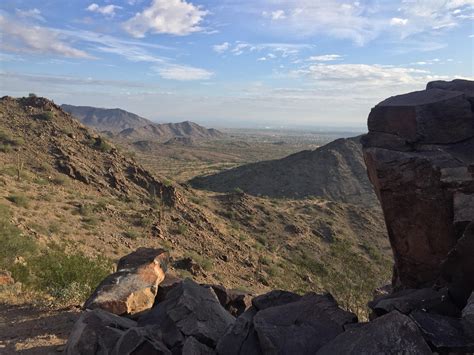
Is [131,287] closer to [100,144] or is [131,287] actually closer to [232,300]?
[232,300]

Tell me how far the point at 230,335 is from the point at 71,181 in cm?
2659

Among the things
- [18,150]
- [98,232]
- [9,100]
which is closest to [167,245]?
[98,232]

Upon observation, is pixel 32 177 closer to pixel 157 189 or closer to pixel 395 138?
pixel 157 189

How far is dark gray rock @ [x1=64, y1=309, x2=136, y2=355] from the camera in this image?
8445 mm

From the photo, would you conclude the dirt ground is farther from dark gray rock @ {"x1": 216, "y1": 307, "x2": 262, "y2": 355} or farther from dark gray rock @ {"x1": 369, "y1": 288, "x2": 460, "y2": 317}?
dark gray rock @ {"x1": 369, "y1": 288, "x2": 460, "y2": 317}

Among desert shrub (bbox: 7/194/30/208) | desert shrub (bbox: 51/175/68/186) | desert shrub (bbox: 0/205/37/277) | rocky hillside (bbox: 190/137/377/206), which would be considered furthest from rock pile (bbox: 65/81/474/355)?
rocky hillside (bbox: 190/137/377/206)

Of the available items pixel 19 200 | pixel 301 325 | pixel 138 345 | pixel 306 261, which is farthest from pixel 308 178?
pixel 138 345

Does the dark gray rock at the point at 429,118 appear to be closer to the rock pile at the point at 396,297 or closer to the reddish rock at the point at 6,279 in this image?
the rock pile at the point at 396,297

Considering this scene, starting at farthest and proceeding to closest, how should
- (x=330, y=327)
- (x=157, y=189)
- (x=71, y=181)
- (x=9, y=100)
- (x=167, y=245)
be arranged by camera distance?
1. (x=9, y=100)
2. (x=157, y=189)
3. (x=71, y=181)
4. (x=167, y=245)
5. (x=330, y=327)

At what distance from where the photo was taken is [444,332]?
21.6 ft

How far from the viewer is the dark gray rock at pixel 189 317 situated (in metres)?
8.83

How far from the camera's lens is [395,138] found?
9984 millimetres

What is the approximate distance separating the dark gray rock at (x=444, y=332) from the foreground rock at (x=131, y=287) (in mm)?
6704

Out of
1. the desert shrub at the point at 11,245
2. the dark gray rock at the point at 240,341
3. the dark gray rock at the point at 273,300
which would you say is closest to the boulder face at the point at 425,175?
the dark gray rock at the point at 273,300
